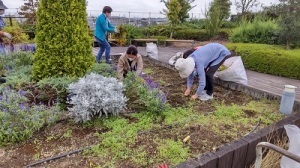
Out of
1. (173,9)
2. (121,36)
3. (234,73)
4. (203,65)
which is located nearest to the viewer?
(203,65)

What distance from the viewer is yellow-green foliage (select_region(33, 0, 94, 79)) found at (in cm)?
347

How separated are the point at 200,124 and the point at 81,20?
2.41m

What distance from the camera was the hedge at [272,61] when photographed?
661cm

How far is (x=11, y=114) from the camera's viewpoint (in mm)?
2242

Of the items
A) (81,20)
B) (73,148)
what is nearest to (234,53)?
(81,20)

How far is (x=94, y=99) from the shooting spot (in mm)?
2553

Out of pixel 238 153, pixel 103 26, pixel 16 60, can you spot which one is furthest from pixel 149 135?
pixel 103 26

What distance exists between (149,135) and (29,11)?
12.3 meters

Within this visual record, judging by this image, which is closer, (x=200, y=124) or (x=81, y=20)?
(x=200, y=124)

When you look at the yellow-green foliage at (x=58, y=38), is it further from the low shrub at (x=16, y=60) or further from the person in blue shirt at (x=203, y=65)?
the person in blue shirt at (x=203, y=65)

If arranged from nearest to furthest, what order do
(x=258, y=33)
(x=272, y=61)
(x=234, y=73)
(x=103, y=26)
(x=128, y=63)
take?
1. (x=128, y=63)
2. (x=234, y=73)
3. (x=103, y=26)
4. (x=272, y=61)
5. (x=258, y=33)

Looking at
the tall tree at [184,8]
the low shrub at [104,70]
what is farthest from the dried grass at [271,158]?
the tall tree at [184,8]

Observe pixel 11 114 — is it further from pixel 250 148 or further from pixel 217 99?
pixel 217 99

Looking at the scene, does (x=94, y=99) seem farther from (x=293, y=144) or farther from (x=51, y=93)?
(x=293, y=144)
